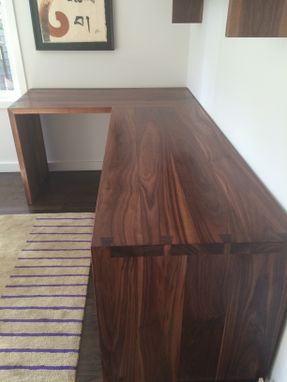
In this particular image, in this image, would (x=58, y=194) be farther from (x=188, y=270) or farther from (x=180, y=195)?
(x=188, y=270)

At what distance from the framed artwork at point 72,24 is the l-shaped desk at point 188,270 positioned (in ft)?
4.65

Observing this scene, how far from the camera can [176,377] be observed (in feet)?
3.47

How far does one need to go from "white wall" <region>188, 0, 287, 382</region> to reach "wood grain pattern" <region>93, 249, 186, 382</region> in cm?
35

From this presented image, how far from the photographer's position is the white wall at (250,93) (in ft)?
3.11

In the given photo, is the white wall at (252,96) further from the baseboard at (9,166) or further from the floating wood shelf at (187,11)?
the baseboard at (9,166)

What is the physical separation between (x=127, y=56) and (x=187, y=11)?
61cm

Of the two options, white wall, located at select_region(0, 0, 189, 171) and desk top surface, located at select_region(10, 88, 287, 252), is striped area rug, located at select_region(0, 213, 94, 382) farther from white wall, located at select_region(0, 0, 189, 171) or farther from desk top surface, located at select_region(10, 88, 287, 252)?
white wall, located at select_region(0, 0, 189, 171)

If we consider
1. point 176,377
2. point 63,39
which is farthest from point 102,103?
point 176,377

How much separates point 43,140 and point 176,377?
6.97ft

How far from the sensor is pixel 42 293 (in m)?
1.55

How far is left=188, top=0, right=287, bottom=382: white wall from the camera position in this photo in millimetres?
944

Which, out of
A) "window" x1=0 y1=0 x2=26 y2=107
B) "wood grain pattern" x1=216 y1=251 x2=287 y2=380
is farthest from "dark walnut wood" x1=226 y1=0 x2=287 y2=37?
"window" x1=0 y1=0 x2=26 y2=107

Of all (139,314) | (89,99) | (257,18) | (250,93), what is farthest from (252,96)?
(89,99)

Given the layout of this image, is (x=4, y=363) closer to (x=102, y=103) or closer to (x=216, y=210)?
(x=216, y=210)
